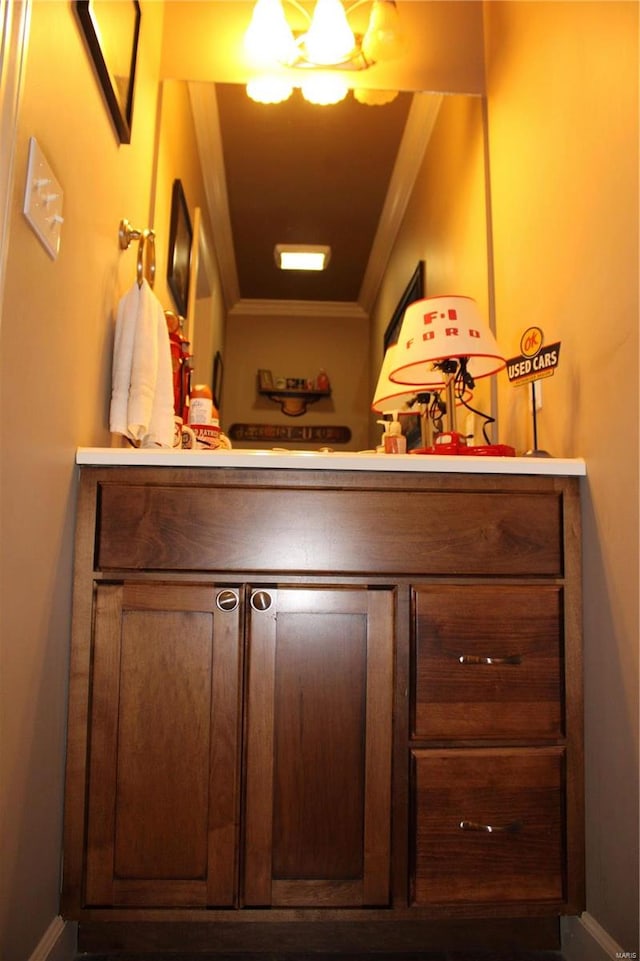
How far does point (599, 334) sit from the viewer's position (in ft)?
3.78

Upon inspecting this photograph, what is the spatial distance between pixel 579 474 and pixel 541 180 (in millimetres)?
755

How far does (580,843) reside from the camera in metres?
1.09

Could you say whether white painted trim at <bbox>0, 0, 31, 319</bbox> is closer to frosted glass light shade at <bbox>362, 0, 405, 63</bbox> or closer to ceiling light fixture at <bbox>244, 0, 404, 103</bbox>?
ceiling light fixture at <bbox>244, 0, 404, 103</bbox>

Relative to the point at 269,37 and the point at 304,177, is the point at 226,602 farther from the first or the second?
the point at 269,37

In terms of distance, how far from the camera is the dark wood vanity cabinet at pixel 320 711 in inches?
41.8

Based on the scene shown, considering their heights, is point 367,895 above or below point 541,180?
below

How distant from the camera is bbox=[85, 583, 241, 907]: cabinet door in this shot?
1050 millimetres

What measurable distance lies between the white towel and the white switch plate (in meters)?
0.33

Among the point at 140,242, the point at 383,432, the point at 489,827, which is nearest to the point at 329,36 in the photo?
the point at 140,242

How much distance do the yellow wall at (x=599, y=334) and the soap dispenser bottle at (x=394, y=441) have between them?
0.33m

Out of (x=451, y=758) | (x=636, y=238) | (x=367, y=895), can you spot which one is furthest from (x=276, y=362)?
(x=367, y=895)

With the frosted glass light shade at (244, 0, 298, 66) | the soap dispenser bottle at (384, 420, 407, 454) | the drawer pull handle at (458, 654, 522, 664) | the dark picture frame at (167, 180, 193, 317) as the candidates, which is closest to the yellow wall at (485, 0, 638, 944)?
the drawer pull handle at (458, 654, 522, 664)

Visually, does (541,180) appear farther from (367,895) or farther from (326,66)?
(367,895)

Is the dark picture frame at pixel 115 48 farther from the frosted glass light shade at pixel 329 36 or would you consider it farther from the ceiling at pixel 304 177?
the frosted glass light shade at pixel 329 36
